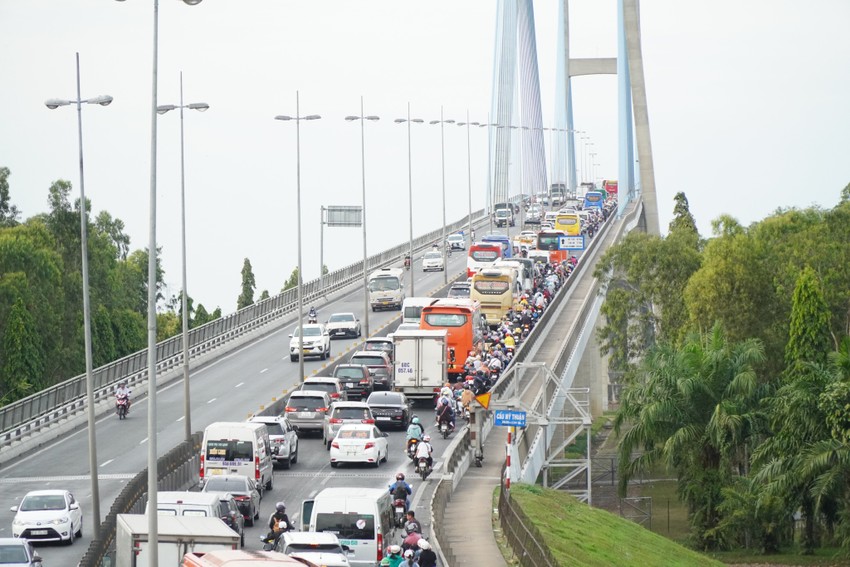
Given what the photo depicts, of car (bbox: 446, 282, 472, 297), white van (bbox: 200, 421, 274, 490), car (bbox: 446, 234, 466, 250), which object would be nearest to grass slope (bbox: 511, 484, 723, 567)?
white van (bbox: 200, 421, 274, 490)

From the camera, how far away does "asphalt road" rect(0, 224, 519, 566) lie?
133ft

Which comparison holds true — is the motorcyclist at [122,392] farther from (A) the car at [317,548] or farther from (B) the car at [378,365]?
(A) the car at [317,548]

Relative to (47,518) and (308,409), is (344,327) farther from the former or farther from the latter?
(47,518)

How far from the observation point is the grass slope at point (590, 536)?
37.1 metres

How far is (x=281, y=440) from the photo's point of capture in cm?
4388

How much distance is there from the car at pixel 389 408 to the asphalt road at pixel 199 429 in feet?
1.59

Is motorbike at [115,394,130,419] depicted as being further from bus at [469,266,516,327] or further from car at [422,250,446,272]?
car at [422,250,446,272]

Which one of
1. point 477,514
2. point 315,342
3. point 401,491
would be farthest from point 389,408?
point 315,342

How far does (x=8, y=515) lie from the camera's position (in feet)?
132

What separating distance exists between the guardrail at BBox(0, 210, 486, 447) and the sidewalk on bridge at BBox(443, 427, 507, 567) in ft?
50.8

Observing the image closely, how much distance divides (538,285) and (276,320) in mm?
14998

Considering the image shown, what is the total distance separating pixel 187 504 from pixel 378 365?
88.1 feet

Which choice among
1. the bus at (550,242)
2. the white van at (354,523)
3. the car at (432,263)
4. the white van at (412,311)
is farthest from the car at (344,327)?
the white van at (354,523)

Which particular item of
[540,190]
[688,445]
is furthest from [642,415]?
[540,190]
